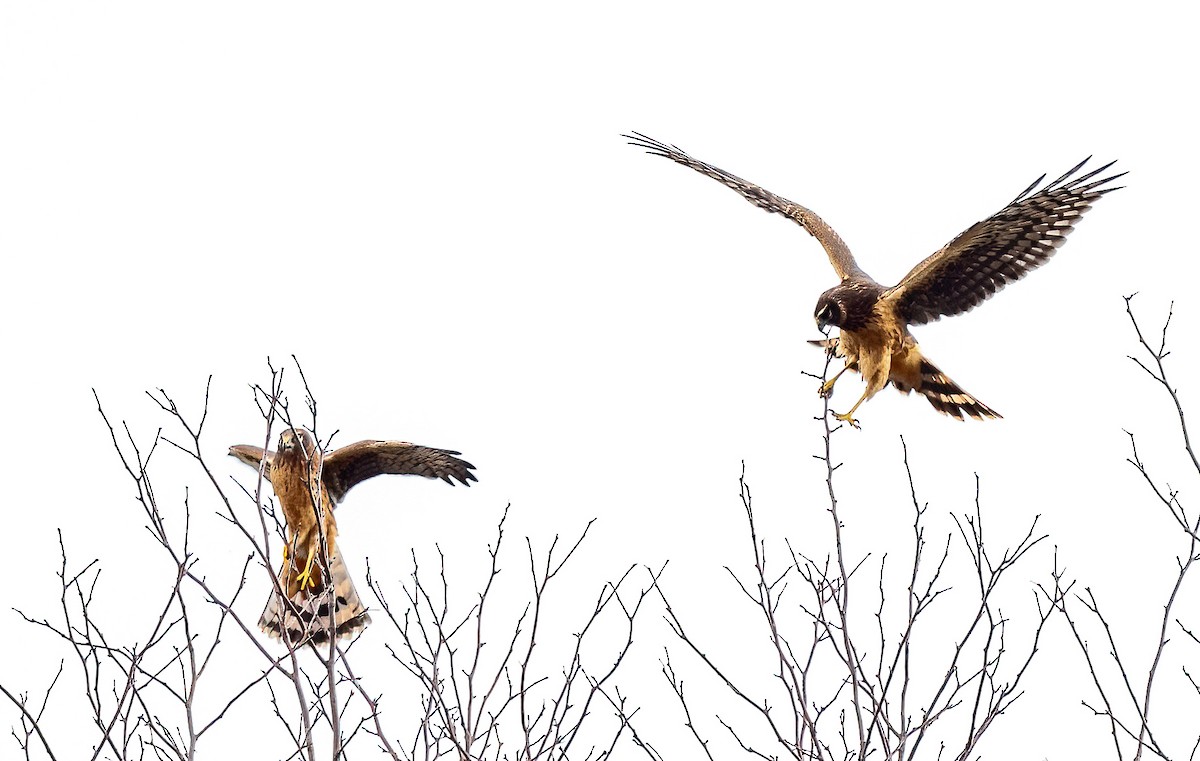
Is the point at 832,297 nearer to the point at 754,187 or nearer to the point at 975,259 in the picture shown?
the point at 975,259

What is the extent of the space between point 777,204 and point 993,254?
1.96 metres

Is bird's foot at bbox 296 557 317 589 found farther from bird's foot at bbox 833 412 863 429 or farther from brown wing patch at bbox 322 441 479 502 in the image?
bird's foot at bbox 833 412 863 429

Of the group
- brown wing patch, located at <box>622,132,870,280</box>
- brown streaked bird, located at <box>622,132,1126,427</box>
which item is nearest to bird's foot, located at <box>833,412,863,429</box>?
brown streaked bird, located at <box>622,132,1126,427</box>

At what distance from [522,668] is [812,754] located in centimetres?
79

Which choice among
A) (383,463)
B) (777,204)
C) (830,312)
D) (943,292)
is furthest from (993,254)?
(383,463)

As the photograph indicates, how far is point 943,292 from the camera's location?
622 centimetres

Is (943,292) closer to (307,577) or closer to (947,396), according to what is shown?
(947,396)

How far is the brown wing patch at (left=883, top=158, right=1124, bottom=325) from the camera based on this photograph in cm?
584

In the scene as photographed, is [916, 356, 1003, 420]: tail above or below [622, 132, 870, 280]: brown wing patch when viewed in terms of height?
below

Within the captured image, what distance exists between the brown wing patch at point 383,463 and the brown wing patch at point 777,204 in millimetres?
2138

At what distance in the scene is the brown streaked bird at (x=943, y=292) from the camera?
589cm

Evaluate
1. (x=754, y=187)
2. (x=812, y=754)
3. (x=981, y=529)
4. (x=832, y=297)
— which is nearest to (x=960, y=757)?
(x=812, y=754)

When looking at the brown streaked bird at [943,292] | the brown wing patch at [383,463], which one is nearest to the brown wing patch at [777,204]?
the brown streaked bird at [943,292]

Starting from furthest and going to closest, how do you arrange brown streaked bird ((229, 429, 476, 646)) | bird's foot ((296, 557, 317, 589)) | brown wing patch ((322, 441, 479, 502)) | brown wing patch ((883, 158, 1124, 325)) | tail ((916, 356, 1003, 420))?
brown wing patch ((322, 441, 479, 502)) < brown streaked bird ((229, 429, 476, 646)) < tail ((916, 356, 1003, 420)) < brown wing patch ((883, 158, 1124, 325)) < bird's foot ((296, 557, 317, 589))
